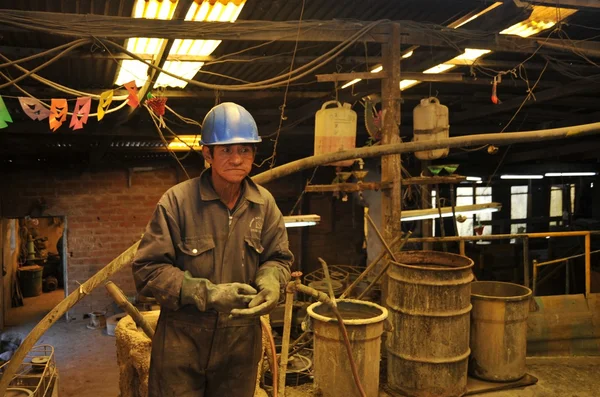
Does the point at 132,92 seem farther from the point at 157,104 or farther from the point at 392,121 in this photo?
the point at 392,121

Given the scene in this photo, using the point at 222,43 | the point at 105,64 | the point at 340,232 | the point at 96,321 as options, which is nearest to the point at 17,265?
the point at 96,321

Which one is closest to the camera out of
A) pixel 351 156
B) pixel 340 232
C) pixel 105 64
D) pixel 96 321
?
pixel 351 156

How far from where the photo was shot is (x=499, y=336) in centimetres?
566

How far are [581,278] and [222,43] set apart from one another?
30.4 ft

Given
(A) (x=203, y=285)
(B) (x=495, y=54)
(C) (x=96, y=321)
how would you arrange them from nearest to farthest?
(A) (x=203, y=285) < (B) (x=495, y=54) < (C) (x=96, y=321)

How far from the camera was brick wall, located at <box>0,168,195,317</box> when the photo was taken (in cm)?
1247

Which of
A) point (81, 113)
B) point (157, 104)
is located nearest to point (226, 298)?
point (81, 113)

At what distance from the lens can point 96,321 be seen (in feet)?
40.5

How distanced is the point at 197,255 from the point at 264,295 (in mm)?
441

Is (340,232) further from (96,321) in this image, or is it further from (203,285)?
(203,285)

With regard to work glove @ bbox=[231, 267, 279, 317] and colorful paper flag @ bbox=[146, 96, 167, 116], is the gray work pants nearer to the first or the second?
work glove @ bbox=[231, 267, 279, 317]

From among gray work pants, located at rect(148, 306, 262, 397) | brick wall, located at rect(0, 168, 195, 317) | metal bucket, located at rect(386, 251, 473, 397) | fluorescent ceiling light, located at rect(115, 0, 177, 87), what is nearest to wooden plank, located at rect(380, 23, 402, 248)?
metal bucket, located at rect(386, 251, 473, 397)

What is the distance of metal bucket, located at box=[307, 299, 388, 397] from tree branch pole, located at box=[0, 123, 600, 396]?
1.61m

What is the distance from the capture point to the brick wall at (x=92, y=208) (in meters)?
→ 12.5
